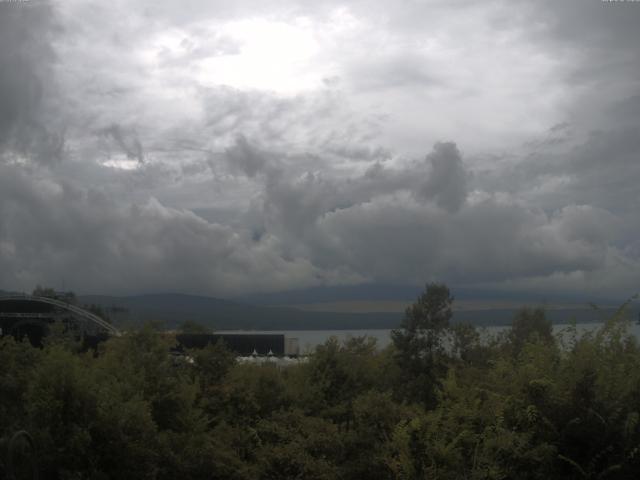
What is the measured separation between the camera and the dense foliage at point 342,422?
10.9 m

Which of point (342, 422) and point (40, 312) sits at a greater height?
point (40, 312)

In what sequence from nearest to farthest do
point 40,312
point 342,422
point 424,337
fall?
point 342,422 < point 424,337 < point 40,312

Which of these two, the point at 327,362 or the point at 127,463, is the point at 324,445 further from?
the point at 327,362

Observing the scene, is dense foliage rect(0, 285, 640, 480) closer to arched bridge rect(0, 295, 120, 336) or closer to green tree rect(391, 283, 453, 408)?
green tree rect(391, 283, 453, 408)

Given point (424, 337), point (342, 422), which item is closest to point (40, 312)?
point (424, 337)

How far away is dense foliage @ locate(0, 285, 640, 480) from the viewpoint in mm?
10852

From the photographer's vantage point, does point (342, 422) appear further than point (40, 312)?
No

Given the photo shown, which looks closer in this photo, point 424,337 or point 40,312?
point 424,337

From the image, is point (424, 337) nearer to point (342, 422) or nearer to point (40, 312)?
point (342, 422)

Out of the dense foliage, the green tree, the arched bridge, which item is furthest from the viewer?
the arched bridge

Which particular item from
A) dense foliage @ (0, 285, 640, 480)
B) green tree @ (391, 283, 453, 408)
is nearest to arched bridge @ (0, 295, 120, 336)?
green tree @ (391, 283, 453, 408)

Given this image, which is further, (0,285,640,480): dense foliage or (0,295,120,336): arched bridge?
(0,295,120,336): arched bridge

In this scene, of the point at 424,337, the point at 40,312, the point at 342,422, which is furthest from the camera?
the point at 40,312

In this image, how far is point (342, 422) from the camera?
1580 centimetres
